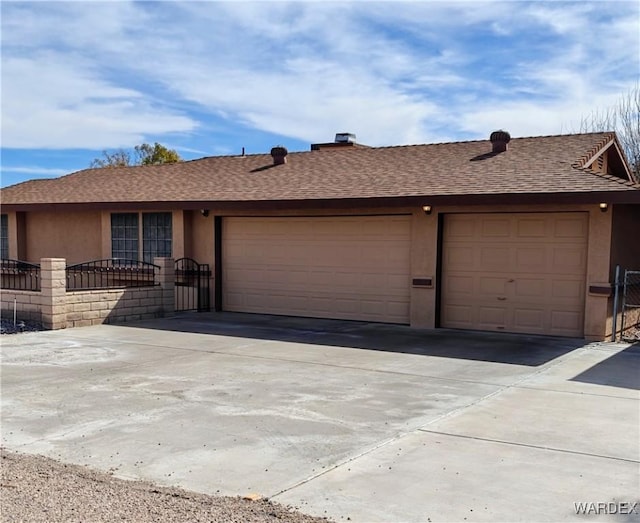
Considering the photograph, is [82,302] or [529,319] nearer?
[529,319]

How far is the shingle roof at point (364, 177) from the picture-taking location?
1359 cm

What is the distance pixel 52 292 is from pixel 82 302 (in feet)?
2.87

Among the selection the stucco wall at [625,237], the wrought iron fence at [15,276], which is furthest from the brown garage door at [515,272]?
the wrought iron fence at [15,276]

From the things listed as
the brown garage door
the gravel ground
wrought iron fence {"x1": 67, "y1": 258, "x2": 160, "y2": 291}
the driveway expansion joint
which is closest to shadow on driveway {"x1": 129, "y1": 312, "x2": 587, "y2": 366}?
the brown garage door

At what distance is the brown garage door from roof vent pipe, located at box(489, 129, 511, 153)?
3.08m

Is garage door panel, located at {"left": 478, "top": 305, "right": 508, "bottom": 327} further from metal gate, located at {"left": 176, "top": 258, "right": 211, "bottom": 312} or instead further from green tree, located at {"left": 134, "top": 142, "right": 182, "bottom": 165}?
green tree, located at {"left": 134, "top": 142, "right": 182, "bottom": 165}

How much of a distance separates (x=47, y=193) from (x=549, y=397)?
1862 centimetres

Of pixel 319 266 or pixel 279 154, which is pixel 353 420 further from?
pixel 279 154

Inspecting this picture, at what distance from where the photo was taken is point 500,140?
16.3 m

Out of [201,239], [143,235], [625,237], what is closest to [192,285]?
[201,239]

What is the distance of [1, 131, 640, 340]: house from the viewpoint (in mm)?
13070

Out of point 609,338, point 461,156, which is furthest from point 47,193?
point 609,338

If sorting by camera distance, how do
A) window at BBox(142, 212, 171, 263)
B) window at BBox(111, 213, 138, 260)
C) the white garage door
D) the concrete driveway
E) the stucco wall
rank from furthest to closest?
window at BBox(111, 213, 138, 260), window at BBox(142, 212, 171, 263), the white garage door, the stucco wall, the concrete driveway

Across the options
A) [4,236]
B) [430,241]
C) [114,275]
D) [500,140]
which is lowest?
[114,275]
